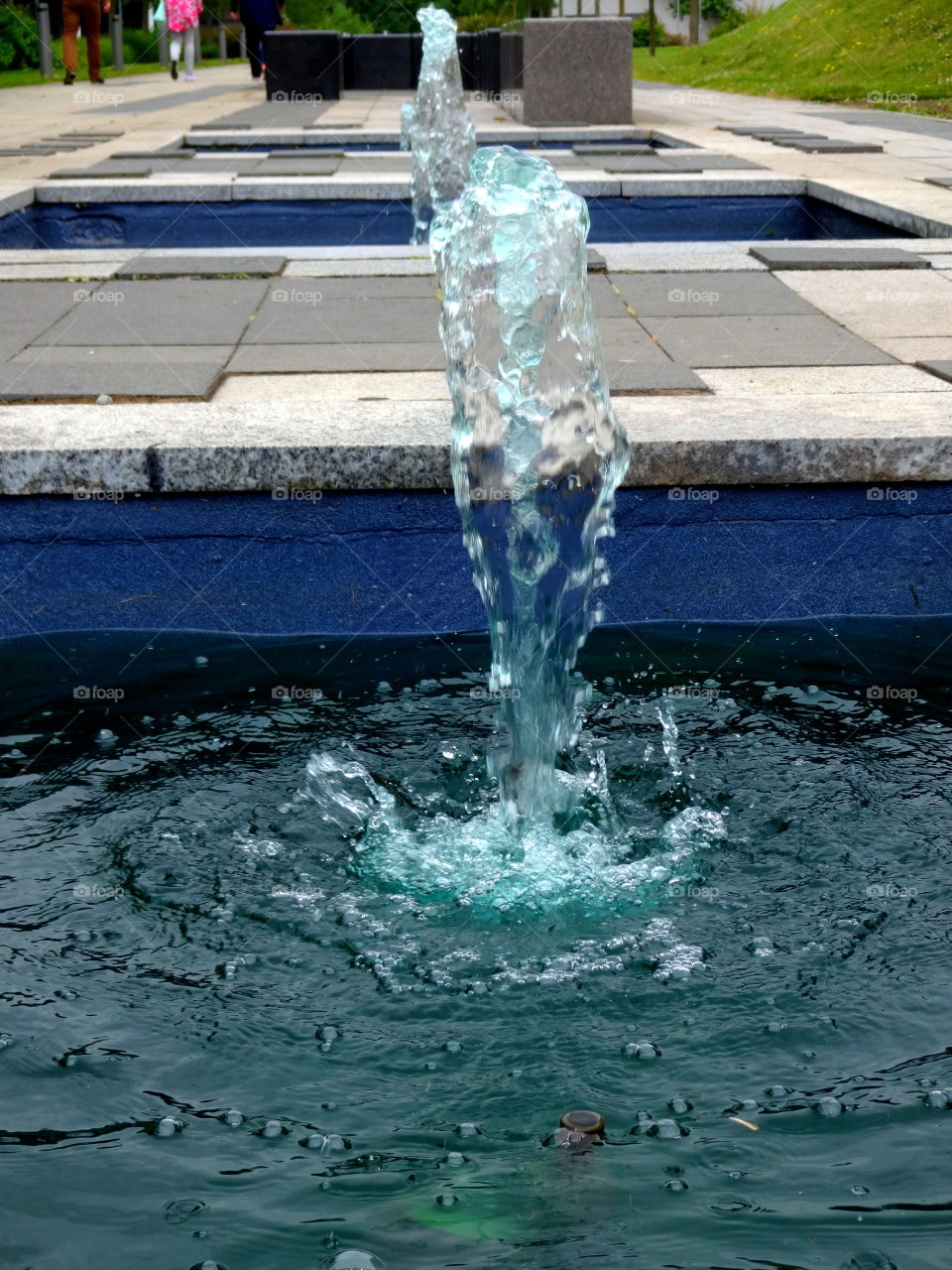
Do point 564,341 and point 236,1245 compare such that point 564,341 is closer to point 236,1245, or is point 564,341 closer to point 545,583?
point 545,583

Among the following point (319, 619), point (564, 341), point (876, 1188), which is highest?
point (564, 341)

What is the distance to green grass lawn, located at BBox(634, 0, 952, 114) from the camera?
67.1ft

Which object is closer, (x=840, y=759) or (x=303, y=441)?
(x=840, y=759)

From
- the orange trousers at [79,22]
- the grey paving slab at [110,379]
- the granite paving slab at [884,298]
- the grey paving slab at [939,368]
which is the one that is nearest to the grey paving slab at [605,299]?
the granite paving slab at [884,298]

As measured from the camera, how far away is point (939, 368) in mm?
4895

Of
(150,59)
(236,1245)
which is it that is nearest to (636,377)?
(236,1245)

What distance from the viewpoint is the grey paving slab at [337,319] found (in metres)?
5.69

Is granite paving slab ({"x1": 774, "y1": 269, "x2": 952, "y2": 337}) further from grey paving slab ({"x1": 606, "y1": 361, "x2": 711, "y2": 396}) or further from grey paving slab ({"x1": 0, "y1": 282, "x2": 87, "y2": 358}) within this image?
grey paving slab ({"x1": 0, "y1": 282, "x2": 87, "y2": 358})

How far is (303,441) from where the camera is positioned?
3.99 meters

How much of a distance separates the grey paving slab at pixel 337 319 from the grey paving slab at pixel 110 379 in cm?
58

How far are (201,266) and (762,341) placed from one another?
3071 millimetres

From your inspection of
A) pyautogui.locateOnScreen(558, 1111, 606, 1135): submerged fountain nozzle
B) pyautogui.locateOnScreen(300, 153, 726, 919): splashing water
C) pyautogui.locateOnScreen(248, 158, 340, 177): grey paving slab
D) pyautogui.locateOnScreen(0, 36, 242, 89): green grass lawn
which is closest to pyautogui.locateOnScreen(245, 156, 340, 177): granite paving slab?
pyautogui.locateOnScreen(248, 158, 340, 177): grey paving slab

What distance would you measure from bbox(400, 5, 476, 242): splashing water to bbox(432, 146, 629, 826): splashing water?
6.75m

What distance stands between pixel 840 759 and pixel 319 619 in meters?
1.50
